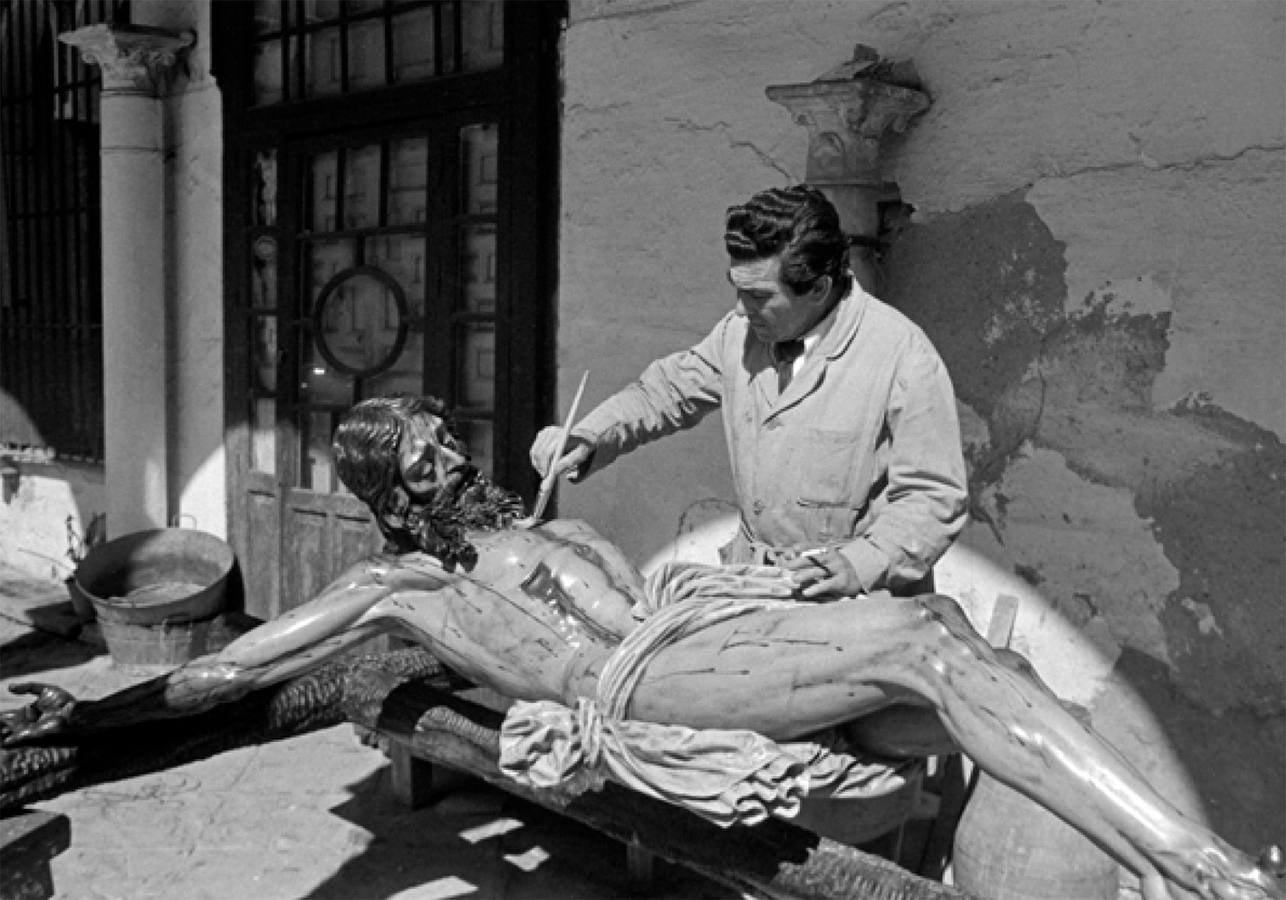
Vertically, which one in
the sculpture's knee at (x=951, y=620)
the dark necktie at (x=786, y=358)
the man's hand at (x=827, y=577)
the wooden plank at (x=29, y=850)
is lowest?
the wooden plank at (x=29, y=850)

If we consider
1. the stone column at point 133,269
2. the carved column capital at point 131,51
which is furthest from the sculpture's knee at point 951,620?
the carved column capital at point 131,51

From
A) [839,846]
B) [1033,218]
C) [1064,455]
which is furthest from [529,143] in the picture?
[839,846]

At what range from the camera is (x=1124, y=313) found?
3854 millimetres

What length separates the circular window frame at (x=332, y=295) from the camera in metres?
6.06

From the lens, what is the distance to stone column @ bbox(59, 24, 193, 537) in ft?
22.5

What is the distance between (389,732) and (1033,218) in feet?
8.02

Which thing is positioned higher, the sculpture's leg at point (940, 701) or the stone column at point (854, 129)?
the stone column at point (854, 129)

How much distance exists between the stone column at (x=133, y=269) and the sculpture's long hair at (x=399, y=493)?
4178 millimetres

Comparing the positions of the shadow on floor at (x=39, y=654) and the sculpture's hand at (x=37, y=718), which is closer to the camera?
the sculpture's hand at (x=37, y=718)

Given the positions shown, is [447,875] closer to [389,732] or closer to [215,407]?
[389,732]

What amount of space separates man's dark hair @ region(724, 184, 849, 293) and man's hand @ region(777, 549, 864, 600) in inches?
21.9

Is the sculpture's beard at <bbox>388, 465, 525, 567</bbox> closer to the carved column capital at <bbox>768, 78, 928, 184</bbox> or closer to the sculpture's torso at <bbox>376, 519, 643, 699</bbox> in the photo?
the sculpture's torso at <bbox>376, 519, 643, 699</bbox>

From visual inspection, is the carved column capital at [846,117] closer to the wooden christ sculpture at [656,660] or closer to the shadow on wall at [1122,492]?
the shadow on wall at [1122,492]

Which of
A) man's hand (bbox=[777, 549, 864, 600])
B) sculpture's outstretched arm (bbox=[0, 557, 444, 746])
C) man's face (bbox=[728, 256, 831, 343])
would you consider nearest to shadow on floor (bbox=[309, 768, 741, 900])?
sculpture's outstretched arm (bbox=[0, 557, 444, 746])
